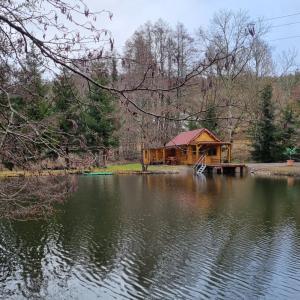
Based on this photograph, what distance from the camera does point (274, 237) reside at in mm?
11250

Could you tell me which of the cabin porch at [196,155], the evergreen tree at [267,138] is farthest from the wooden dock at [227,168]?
the evergreen tree at [267,138]

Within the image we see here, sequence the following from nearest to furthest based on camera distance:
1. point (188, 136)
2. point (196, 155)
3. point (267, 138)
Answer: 1. point (267, 138)
2. point (196, 155)
3. point (188, 136)

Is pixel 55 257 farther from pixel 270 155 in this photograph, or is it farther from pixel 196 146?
pixel 270 155

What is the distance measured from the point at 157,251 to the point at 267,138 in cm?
2679

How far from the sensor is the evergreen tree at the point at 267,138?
34500 mm

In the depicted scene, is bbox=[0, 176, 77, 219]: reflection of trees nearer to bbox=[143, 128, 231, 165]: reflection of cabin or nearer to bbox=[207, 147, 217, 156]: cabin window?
bbox=[143, 128, 231, 165]: reflection of cabin

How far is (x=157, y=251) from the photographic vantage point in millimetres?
10062

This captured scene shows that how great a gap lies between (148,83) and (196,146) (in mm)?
31892

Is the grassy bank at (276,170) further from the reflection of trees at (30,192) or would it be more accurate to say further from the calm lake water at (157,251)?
the reflection of trees at (30,192)

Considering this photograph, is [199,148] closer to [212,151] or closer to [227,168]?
[212,151]

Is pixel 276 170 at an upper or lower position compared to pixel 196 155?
lower

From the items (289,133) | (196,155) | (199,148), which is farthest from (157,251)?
(289,133)

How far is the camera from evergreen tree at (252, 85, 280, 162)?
34.5m

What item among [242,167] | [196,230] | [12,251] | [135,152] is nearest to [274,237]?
[196,230]
